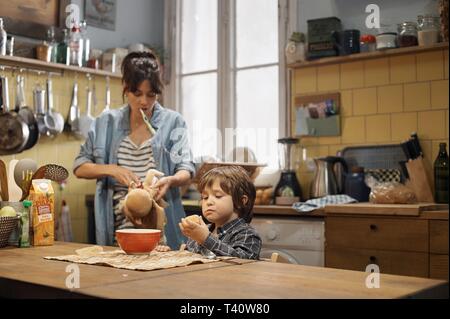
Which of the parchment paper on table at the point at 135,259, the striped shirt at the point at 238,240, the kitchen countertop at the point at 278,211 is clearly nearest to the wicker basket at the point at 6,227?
the parchment paper on table at the point at 135,259

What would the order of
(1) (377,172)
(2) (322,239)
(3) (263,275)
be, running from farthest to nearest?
(1) (377,172) → (2) (322,239) → (3) (263,275)

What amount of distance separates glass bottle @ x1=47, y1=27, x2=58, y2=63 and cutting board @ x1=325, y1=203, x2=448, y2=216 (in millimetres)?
1603

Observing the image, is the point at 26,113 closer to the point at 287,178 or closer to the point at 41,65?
the point at 41,65

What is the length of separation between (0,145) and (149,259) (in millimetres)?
1835

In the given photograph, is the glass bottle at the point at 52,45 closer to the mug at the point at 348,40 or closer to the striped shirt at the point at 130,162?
the striped shirt at the point at 130,162

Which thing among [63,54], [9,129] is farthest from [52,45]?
[9,129]

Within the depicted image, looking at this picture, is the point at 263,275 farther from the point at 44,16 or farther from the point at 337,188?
the point at 44,16

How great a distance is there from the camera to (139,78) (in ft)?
6.43

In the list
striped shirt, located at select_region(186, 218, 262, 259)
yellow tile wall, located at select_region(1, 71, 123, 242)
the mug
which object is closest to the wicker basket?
striped shirt, located at select_region(186, 218, 262, 259)

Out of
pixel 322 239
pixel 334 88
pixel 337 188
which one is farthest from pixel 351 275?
pixel 334 88

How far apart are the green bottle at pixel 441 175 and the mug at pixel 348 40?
609mm

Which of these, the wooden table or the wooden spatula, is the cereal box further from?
the wooden table

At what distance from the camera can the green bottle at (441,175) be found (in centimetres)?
254

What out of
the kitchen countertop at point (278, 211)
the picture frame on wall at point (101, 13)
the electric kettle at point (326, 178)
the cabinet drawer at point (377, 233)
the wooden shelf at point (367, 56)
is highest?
the picture frame on wall at point (101, 13)
